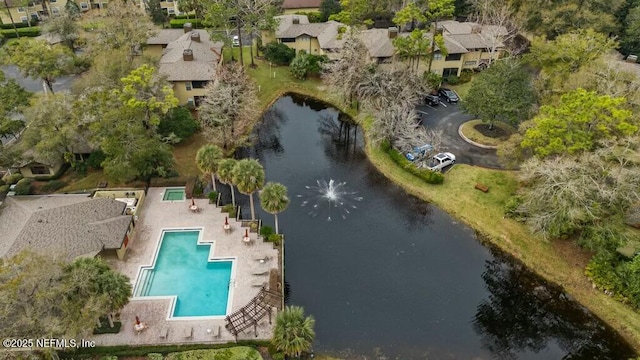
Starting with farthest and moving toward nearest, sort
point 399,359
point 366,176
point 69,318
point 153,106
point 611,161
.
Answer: point 366,176 < point 153,106 < point 611,161 < point 399,359 < point 69,318

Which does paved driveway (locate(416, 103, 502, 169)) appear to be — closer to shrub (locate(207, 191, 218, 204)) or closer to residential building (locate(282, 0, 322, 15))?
shrub (locate(207, 191, 218, 204))

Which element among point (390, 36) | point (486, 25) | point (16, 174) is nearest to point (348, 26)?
point (390, 36)

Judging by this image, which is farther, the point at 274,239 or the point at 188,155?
the point at 188,155

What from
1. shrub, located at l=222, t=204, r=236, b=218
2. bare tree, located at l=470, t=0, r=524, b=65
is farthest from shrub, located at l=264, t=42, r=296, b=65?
shrub, located at l=222, t=204, r=236, b=218

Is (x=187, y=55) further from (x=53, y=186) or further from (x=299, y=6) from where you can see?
(x=299, y=6)

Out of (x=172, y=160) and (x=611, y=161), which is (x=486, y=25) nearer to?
(x=611, y=161)

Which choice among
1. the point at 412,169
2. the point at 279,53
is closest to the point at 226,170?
the point at 412,169
